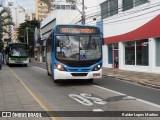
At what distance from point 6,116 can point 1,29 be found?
40.5 m

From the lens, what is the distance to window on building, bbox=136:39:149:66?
26953 mm

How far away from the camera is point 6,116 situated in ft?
29.3

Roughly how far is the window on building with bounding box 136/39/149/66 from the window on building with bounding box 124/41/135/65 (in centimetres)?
91

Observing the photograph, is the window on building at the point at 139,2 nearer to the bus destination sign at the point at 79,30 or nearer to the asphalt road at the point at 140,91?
the bus destination sign at the point at 79,30

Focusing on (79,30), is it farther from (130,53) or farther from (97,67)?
(130,53)

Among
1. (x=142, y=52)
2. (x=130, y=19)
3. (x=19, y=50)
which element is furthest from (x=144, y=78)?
(x=19, y=50)

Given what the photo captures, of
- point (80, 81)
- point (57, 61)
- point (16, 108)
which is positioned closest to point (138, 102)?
point (16, 108)

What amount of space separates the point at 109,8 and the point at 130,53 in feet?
25.4

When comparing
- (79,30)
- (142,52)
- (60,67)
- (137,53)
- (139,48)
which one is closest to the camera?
(60,67)

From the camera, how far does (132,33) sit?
29.3 meters

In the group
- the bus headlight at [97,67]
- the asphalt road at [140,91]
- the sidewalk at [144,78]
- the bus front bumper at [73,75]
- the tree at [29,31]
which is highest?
the tree at [29,31]

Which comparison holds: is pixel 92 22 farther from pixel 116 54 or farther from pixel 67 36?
pixel 67 36

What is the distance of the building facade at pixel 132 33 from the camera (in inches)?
1002

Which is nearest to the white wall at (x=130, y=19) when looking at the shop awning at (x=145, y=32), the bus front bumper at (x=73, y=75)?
the shop awning at (x=145, y=32)
